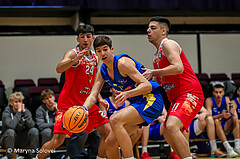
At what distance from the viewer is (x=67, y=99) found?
15.1 feet

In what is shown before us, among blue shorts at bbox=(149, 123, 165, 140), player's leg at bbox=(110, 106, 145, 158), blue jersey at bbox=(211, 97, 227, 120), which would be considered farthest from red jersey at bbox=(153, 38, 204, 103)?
blue jersey at bbox=(211, 97, 227, 120)

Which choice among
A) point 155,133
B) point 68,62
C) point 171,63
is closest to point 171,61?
point 171,63

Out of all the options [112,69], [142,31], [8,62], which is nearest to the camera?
[112,69]

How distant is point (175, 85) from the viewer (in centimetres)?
394

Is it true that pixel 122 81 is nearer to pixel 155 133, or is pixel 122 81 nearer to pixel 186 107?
pixel 186 107

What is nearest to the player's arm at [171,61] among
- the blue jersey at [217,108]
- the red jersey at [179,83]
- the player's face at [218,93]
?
the red jersey at [179,83]

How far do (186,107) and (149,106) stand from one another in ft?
1.31

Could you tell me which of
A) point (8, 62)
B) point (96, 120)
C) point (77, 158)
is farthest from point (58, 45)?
point (96, 120)

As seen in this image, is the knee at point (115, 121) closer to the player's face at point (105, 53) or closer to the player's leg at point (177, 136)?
the player's leg at point (177, 136)

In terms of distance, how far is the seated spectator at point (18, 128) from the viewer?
18.6 feet

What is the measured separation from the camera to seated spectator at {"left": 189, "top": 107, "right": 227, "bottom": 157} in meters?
6.36

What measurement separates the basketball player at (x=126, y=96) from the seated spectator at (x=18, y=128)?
2.30 metres

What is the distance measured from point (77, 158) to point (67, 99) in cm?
129

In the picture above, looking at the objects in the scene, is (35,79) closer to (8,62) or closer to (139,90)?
(8,62)
